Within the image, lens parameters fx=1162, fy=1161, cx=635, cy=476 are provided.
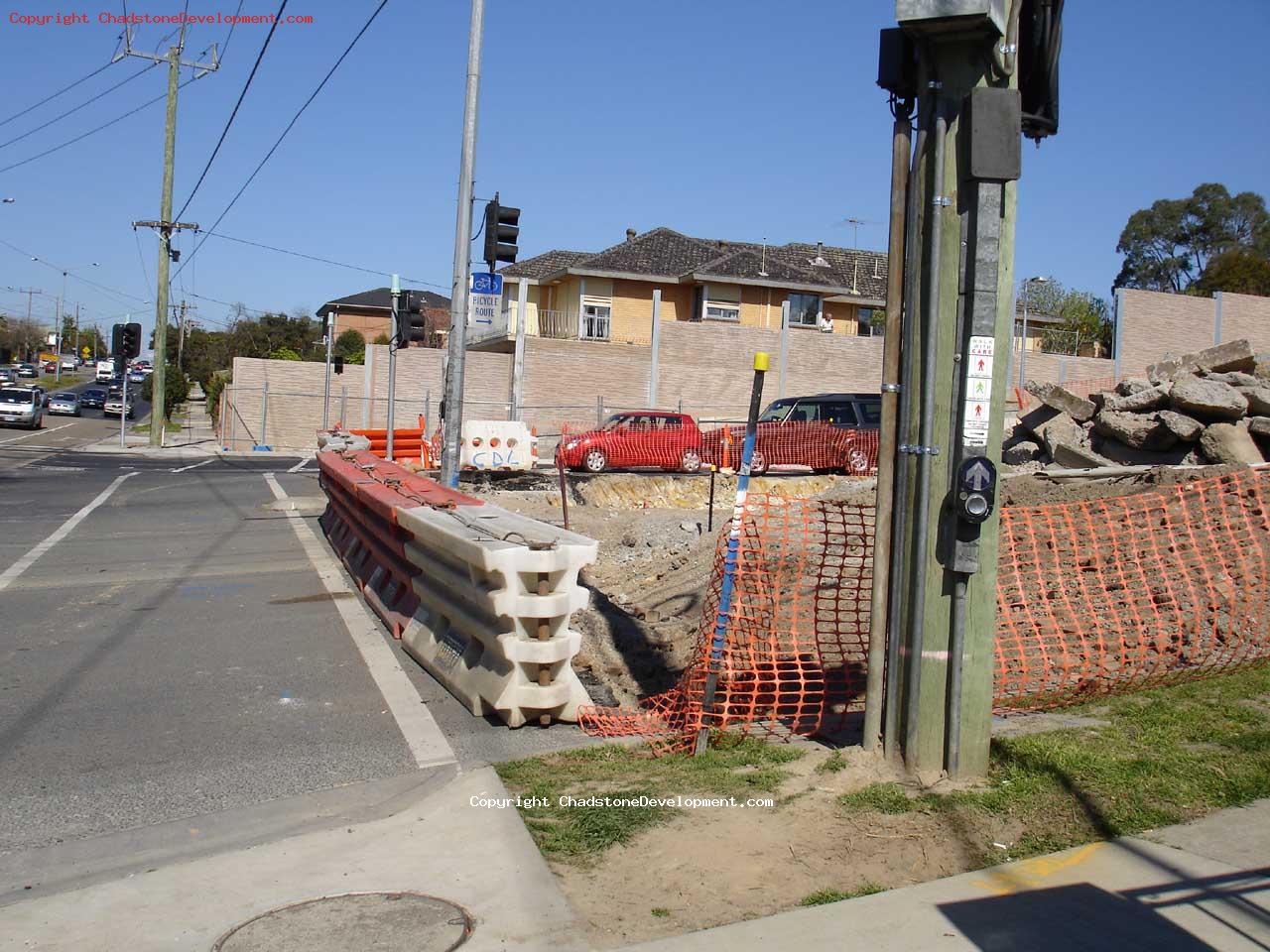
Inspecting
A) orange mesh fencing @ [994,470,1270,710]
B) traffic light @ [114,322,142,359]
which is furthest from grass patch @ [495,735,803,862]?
traffic light @ [114,322,142,359]

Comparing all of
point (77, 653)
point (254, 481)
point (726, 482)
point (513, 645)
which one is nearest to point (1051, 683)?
point (513, 645)

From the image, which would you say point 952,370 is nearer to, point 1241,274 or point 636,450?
point 636,450

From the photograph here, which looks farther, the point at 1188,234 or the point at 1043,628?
the point at 1188,234

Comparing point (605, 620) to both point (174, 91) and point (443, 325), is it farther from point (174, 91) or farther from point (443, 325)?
point (443, 325)

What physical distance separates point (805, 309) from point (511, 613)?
4724 centimetres

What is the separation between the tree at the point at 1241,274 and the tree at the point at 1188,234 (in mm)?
4799

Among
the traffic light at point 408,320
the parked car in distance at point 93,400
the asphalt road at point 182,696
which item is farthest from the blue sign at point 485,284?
the parked car in distance at point 93,400

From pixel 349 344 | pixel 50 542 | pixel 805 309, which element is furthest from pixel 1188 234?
pixel 50 542

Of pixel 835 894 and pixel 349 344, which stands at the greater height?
pixel 349 344

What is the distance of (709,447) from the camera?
26.1 metres

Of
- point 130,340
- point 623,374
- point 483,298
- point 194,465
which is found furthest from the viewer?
point 623,374

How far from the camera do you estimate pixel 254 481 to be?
909 inches

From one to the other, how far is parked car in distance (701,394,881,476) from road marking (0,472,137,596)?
12245 millimetres

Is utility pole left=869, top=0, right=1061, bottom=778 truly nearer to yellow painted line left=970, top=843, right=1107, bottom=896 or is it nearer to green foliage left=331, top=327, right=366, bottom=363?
yellow painted line left=970, top=843, right=1107, bottom=896
